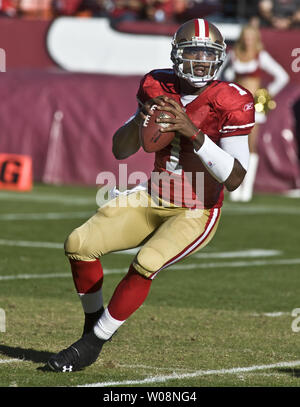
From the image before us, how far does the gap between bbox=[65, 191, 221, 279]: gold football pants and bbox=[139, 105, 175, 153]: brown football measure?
1.02 feet

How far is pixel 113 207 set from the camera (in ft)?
16.6

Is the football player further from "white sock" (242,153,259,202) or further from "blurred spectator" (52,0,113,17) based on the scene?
"blurred spectator" (52,0,113,17)

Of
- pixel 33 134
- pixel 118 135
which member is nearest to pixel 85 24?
pixel 33 134

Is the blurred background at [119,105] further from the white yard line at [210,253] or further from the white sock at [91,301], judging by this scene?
the white sock at [91,301]

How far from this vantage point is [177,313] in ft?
21.1

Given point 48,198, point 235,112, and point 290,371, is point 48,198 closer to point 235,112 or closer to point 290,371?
point 235,112

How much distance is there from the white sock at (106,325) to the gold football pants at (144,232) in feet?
0.86

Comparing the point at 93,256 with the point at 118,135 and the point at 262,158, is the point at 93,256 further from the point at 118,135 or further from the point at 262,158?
the point at 262,158

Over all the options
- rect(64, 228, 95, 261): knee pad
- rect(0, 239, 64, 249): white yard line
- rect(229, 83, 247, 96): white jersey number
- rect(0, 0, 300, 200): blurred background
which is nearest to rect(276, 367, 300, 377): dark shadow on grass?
rect(64, 228, 95, 261): knee pad

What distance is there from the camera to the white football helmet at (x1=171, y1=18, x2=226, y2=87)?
5.03 meters

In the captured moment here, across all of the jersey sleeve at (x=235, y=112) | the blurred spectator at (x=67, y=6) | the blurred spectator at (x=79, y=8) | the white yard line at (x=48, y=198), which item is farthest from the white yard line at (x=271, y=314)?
the blurred spectator at (x=67, y=6)

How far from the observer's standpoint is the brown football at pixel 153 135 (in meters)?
4.88

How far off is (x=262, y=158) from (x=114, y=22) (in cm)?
461

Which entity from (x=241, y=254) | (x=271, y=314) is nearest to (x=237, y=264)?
(x=241, y=254)
